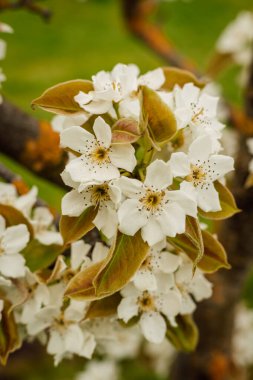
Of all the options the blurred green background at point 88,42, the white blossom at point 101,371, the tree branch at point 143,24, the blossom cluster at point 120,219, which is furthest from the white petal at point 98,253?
the blurred green background at point 88,42

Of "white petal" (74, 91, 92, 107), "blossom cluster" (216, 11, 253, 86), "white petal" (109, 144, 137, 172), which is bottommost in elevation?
"blossom cluster" (216, 11, 253, 86)

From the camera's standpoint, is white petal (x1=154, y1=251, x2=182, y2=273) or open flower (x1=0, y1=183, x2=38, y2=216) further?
open flower (x1=0, y1=183, x2=38, y2=216)

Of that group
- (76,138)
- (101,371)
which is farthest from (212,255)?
(101,371)

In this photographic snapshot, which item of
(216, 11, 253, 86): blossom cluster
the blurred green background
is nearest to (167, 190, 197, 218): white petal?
(216, 11, 253, 86): blossom cluster

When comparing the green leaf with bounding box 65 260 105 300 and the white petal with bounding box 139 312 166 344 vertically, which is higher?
the green leaf with bounding box 65 260 105 300

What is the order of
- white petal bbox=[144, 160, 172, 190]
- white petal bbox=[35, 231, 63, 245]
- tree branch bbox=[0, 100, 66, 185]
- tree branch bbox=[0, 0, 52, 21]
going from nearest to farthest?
white petal bbox=[144, 160, 172, 190], white petal bbox=[35, 231, 63, 245], tree branch bbox=[0, 100, 66, 185], tree branch bbox=[0, 0, 52, 21]

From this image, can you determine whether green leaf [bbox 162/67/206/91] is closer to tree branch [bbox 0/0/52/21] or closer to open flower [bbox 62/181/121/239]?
open flower [bbox 62/181/121/239]

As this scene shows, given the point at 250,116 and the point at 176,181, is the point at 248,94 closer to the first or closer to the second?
the point at 250,116

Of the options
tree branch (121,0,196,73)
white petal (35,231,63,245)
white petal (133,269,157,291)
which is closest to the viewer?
white petal (133,269,157,291)

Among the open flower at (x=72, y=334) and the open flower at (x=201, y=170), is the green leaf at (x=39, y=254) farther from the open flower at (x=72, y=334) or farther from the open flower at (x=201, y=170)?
the open flower at (x=201, y=170)
